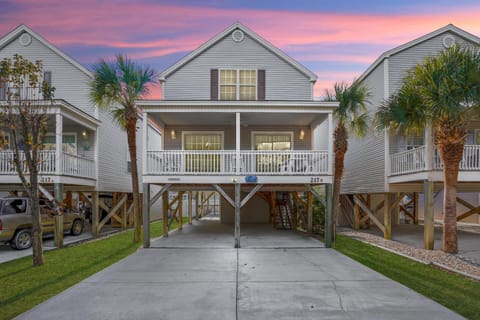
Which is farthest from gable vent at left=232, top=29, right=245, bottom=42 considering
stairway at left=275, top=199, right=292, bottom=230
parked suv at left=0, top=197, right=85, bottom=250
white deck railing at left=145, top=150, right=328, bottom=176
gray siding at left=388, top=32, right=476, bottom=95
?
parked suv at left=0, top=197, right=85, bottom=250

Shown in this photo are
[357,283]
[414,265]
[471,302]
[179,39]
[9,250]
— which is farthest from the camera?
[179,39]

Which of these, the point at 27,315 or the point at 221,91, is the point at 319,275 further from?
the point at 221,91

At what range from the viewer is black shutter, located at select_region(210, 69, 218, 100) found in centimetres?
1590

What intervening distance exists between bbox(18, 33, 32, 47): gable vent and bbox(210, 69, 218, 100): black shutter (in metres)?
9.31

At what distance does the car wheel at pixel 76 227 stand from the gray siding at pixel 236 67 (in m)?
7.39

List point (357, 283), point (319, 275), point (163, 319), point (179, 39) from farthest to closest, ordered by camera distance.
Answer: point (179, 39)
point (319, 275)
point (357, 283)
point (163, 319)

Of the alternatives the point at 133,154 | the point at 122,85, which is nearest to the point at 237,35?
the point at 122,85

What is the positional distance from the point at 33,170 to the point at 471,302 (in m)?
10.9

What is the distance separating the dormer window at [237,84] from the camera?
15930mm

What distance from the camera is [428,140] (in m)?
12.5

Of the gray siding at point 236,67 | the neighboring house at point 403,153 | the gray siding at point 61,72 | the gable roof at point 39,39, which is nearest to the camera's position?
the neighboring house at point 403,153

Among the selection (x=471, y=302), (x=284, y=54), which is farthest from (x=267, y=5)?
(x=471, y=302)

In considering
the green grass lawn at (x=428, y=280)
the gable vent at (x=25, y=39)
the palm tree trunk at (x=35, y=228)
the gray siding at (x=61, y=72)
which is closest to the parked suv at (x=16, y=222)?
the palm tree trunk at (x=35, y=228)

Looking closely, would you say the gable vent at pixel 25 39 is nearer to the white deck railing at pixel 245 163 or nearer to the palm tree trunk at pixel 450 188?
the white deck railing at pixel 245 163
